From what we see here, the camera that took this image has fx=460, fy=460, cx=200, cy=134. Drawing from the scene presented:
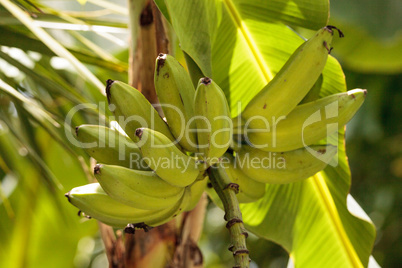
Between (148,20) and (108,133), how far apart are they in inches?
14.3

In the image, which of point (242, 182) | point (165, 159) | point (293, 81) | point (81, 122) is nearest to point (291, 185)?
point (242, 182)

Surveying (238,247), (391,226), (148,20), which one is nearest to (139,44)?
(148,20)

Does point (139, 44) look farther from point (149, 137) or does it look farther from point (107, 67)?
point (149, 137)

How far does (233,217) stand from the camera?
65 cm

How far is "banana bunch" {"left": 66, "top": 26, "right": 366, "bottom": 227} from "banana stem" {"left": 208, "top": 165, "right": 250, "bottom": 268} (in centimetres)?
2

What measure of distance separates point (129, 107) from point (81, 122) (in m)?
0.72

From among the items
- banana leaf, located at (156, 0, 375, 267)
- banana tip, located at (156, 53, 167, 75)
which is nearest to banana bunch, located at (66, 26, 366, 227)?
banana tip, located at (156, 53, 167, 75)

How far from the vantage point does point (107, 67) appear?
50.6 inches

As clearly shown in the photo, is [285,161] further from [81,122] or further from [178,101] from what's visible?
[81,122]

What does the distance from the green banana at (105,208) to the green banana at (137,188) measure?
0.03 meters

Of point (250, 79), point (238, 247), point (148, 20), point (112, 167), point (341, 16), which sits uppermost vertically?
point (341, 16)

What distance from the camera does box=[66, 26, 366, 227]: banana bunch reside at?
69 cm

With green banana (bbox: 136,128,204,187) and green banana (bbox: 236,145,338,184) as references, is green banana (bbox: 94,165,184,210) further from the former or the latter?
green banana (bbox: 236,145,338,184)

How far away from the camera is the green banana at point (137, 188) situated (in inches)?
26.1
